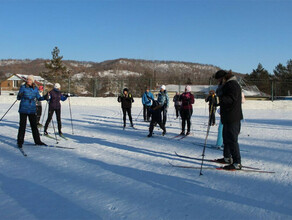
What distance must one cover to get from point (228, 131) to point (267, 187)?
3.97 feet

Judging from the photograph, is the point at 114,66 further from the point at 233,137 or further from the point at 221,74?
the point at 233,137

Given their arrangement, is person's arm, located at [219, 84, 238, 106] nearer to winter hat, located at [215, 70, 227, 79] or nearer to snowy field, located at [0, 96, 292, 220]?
winter hat, located at [215, 70, 227, 79]

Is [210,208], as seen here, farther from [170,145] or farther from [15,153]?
[15,153]

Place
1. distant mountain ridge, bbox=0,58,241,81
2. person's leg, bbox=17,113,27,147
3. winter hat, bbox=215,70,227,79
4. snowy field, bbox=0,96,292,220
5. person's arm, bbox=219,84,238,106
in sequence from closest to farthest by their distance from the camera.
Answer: snowy field, bbox=0,96,292,220
person's arm, bbox=219,84,238,106
winter hat, bbox=215,70,227,79
person's leg, bbox=17,113,27,147
distant mountain ridge, bbox=0,58,241,81

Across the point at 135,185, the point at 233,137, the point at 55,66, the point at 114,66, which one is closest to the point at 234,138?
the point at 233,137

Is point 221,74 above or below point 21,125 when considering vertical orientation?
above

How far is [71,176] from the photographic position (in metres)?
4.51

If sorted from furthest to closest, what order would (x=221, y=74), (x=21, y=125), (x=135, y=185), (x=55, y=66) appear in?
(x=55, y=66) < (x=21, y=125) < (x=221, y=74) < (x=135, y=185)

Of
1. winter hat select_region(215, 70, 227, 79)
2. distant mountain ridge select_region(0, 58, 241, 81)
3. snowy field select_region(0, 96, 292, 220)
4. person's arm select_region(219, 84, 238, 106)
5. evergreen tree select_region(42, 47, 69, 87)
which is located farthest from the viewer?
distant mountain ridge select_region(0, 58, 241, 81)

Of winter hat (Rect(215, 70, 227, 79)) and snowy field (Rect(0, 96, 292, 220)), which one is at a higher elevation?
winter hat (Rect(215, 70, 227, 79))

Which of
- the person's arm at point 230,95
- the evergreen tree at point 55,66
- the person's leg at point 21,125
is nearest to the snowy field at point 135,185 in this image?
the person's leg at point 21,125

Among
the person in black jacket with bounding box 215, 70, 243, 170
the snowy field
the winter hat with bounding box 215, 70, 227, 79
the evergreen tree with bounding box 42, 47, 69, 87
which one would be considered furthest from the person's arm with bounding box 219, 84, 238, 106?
the evergreen tree with bounding box 42, 47, 69, 87

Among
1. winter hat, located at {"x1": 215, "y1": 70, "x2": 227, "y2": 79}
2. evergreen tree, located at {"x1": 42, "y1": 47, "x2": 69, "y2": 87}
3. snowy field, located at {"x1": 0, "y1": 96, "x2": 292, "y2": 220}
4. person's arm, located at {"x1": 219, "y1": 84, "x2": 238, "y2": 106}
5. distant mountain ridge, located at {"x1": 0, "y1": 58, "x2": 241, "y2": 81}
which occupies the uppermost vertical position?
distant mountain ridge, located at {"x1": 0, "y1": 58, "x2": 241, "y2": 81}

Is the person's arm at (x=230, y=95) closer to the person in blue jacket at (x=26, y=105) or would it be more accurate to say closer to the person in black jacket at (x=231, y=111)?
the person in black jacket at (x=231, y=111)
